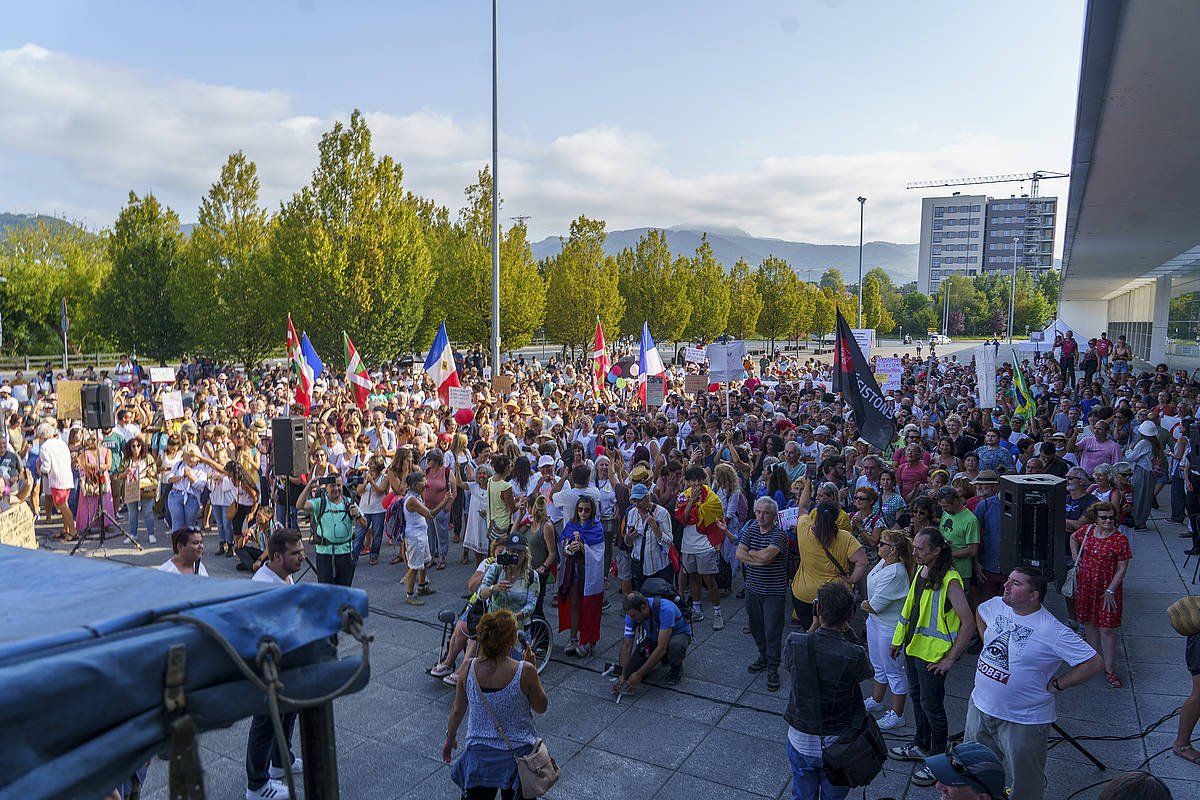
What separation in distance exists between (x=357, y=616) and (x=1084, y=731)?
20.7ft

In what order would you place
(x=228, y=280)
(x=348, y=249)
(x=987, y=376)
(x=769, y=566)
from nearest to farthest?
(x=769, y=566) → (x=987, y=376) → (x=348, y=249) → (x=228, y=280)

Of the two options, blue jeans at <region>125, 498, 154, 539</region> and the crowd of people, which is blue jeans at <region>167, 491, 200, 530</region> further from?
blue jeans at <region>125, 498, 154, 539</region>

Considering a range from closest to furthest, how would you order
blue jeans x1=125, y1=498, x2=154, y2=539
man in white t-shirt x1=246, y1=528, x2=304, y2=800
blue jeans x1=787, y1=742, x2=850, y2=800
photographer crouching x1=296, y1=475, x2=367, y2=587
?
blue jeans x1=787, y1=742, x2=850, y2=800
man in white t-shirt x1=246, y1=528, x2=304, y2=800
photographer crouching x1=296, y1=475, x2=367, y2=587
blue jeans x1=125, y1=498, x2=154, y2=539

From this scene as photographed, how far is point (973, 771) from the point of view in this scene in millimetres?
3570

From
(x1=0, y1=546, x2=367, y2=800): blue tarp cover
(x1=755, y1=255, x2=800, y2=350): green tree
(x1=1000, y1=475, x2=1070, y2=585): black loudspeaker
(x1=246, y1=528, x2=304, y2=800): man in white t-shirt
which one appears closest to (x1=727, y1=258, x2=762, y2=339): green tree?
(x1=755, y1=255, x2=800, y2=350): green tree

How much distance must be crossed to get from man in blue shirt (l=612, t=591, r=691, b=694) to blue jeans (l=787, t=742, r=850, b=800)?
229 cm

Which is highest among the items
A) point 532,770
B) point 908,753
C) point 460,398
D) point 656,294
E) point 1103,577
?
point 656,294

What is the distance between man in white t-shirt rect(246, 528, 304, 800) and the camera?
211 inches

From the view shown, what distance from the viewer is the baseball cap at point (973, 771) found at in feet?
11.7

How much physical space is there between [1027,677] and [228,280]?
112 feet

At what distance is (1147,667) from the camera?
7418 millimetres

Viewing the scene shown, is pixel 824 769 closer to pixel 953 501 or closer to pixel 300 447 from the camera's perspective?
pixel 953 501

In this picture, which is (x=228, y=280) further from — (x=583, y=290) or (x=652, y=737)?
(x=652, y=737)

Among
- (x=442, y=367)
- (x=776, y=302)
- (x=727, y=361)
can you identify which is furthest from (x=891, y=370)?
(x=776, y=302)
